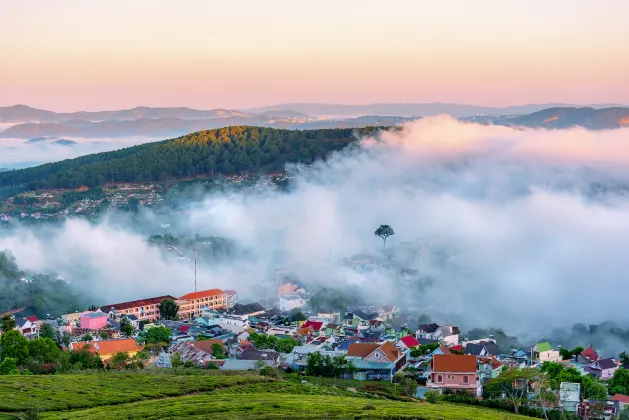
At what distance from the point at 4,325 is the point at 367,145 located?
117 metres

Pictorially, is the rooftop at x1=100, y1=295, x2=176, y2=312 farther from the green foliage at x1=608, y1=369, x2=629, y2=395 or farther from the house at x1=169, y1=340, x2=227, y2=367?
the green foliage at x1=608, y1=369, x2=629, y2=395

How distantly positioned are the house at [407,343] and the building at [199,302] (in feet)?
84.0

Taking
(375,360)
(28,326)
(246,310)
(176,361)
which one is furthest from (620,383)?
(28,326)

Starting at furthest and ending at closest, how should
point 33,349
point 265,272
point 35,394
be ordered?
point 265,272, point 33,349, point 35,394

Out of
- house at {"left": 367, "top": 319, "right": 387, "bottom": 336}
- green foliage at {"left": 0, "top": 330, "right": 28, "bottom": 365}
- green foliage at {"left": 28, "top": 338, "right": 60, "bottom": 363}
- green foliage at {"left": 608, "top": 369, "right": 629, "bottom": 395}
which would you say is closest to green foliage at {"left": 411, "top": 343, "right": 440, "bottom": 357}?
green foliage at {"left": 608, "top": 369, "right": 629, "bottom": 395}

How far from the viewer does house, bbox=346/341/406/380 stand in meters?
47.8

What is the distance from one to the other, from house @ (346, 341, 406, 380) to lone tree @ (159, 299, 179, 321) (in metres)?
29.0

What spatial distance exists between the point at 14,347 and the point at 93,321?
21605mm

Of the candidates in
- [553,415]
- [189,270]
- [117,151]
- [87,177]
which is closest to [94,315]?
[189,270]

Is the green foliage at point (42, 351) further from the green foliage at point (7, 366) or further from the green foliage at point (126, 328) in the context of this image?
the green foliage at point (126, 328)

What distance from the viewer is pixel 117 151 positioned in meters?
164

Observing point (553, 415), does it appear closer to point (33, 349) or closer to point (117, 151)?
point (33, 349)

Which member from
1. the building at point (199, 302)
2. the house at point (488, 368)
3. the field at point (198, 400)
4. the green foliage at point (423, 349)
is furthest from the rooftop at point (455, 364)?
the building at point (199, 302)

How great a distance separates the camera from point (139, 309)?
77.3 meters
